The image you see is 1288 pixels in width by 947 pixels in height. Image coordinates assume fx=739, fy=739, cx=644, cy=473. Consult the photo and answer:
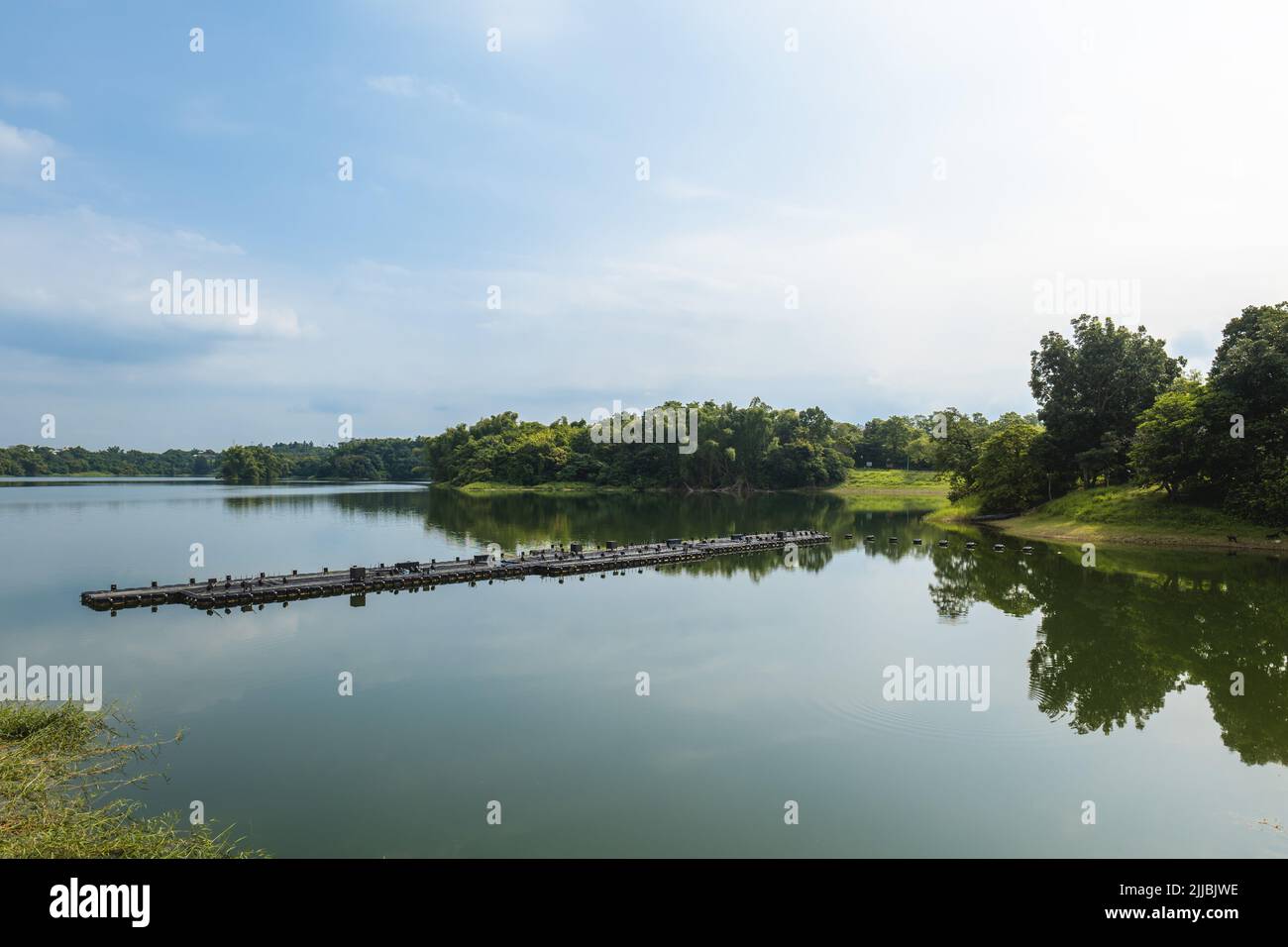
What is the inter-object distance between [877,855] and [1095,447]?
158ft

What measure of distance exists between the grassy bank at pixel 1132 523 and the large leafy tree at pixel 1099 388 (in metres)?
2.93

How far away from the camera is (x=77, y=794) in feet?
37.0

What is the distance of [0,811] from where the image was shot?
383 inches

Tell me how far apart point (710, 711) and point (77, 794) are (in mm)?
10978

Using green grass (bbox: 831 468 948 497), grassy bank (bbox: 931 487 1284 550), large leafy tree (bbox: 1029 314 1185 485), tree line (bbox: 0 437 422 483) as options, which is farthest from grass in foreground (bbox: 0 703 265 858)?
tree line (bbox: 0 437 422 483)

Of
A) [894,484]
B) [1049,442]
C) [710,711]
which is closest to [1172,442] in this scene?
[1049,442]

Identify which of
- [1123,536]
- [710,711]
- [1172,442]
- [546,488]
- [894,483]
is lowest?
[710,711]

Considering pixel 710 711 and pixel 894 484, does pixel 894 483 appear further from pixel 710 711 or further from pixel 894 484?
pixel 710 711

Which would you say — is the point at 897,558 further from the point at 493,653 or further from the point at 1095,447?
the point at 493,653

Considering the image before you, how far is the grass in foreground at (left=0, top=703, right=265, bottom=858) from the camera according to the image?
9113 millimetres

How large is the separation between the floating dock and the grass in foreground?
1146cm

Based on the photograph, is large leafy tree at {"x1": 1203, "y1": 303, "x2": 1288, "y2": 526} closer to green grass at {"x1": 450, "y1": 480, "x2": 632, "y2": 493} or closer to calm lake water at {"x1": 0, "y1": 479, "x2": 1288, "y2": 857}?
calm lake water at {"x1": 0, "y1": 479, "x2": 1288, "y2": 857}
